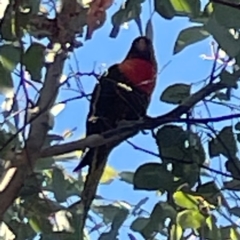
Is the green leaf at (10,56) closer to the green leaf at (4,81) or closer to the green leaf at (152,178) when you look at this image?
the green leaf at (4,81)

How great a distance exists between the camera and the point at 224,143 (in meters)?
A: 0.78

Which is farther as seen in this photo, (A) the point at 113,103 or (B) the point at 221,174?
(A) the point at 113,103

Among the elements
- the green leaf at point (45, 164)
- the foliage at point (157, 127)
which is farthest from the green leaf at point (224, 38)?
the green leaf at point (45, 164)

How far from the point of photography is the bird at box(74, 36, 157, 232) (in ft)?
3.58

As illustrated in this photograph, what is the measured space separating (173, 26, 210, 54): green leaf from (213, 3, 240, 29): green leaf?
0.08 meters

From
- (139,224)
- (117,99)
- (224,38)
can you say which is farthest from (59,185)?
(117,99)

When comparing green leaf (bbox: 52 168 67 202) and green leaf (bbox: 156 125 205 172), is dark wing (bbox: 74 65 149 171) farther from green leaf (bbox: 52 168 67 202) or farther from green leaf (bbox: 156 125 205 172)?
green leaf (bbox: 156 125 205 172)

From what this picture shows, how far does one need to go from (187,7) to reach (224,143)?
0.15 meters

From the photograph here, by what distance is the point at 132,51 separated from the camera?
1705 mm

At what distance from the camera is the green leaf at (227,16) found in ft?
2.27

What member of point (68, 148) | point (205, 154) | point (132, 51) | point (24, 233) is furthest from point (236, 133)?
point (132, 51)

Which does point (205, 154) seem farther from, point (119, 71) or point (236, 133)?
point (119, 71)

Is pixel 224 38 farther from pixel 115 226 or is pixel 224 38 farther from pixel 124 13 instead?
pixel 115 226

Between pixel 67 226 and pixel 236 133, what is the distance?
0.71 feet
